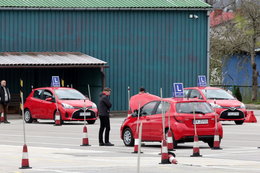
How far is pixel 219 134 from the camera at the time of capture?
81.4ft

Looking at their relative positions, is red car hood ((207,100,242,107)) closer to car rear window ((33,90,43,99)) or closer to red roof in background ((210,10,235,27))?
car rear window ((33,90,43,99))

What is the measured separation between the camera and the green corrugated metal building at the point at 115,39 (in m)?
49.9

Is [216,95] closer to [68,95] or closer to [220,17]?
[68,95]

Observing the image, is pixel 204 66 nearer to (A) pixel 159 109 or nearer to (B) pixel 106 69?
(B) pixel 106 69

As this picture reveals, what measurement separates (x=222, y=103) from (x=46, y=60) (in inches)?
498

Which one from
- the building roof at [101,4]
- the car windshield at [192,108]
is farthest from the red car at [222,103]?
the car windshield at [192,108]

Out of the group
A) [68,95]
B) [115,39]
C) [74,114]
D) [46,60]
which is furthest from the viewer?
[115,39]

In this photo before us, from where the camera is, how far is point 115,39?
169 feet

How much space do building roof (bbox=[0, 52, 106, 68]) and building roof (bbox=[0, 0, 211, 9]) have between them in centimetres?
250

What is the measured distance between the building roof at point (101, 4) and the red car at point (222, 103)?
12.2 meters

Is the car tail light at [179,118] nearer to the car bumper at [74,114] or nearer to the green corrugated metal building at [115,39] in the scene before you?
the car bumper at [74,114]

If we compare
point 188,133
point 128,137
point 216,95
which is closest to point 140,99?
point 128,137

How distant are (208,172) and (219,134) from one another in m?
7.59

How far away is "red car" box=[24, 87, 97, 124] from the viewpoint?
39062 mm
